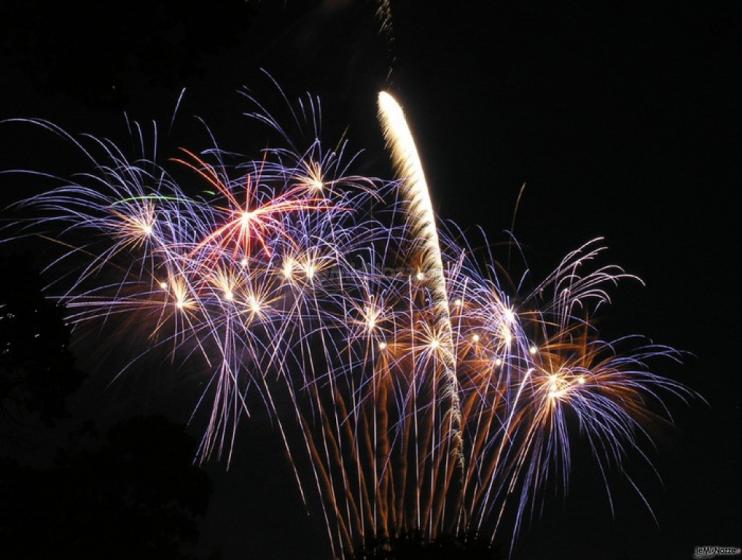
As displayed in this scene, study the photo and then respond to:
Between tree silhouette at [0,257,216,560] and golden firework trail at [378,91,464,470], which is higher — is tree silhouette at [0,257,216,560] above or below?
below

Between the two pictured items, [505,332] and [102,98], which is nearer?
[102,98]

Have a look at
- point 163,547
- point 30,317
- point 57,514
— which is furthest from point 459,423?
point 30,317

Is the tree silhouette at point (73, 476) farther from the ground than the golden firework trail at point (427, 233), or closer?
closer

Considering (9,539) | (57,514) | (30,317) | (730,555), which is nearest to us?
(30,317)

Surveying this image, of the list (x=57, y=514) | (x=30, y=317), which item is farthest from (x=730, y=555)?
(x=30, y=317)

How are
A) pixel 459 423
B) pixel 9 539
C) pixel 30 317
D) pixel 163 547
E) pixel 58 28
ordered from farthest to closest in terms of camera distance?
pixel 459 423
pixel 163 547
pixel 9 539
pixel 30 317
pixel 58 28

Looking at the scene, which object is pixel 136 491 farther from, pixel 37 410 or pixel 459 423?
pixel 459 423

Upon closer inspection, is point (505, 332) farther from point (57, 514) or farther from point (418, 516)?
point (57, 514)

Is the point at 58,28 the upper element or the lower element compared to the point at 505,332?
lower

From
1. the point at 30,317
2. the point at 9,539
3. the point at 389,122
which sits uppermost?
the point at 389,122
